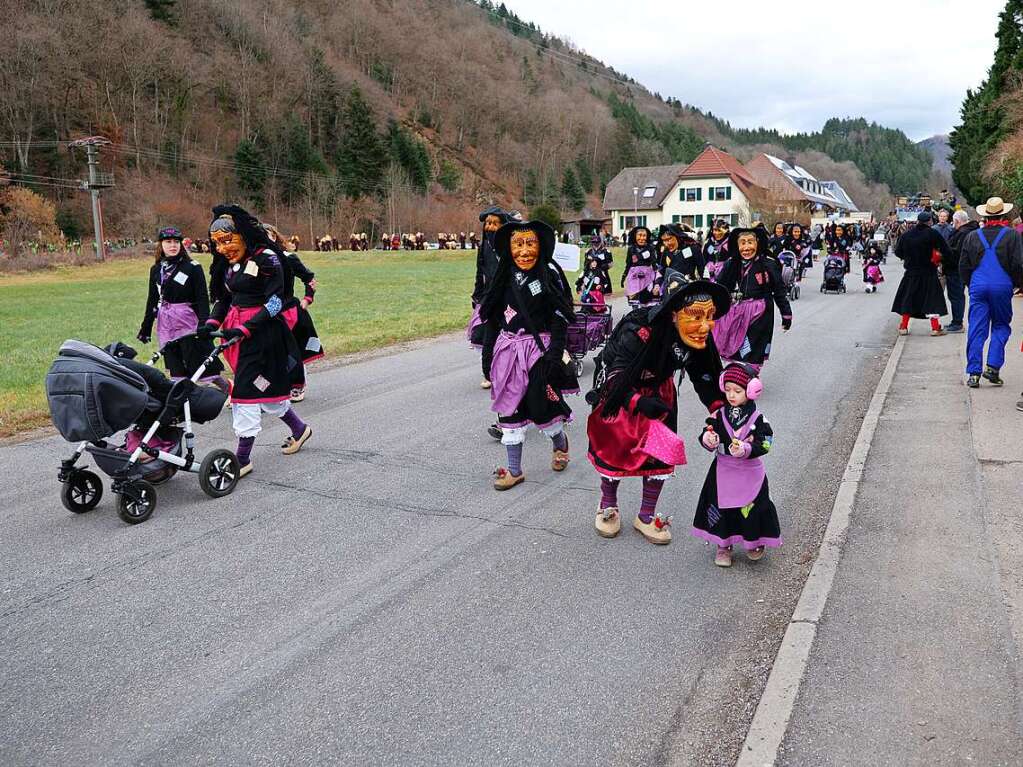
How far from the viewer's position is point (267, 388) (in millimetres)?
6715

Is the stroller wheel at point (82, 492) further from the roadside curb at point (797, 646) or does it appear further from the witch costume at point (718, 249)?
the witch costume at point (718, 249)

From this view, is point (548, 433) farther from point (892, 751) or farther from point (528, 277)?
point (892, 751)

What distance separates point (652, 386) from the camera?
16.4 feet

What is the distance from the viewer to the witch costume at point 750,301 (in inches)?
357

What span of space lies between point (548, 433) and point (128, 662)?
137 inches

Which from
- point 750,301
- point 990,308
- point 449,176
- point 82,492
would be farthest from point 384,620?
point 449,176

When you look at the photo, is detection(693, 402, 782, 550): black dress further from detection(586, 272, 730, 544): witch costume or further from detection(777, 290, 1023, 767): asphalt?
detection(777, 290, 1023, 767): asphalt

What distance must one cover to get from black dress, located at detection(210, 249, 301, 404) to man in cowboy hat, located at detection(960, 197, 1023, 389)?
7.58 meters

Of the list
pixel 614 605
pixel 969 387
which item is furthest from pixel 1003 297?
pixel 614 605

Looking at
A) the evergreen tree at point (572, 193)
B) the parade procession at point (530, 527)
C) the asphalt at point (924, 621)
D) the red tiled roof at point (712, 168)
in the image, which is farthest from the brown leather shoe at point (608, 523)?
the evergreen tree at point (572, 193)

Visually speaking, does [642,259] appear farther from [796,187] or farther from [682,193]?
[796,187]

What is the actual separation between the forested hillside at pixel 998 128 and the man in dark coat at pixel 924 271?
6.72 metres

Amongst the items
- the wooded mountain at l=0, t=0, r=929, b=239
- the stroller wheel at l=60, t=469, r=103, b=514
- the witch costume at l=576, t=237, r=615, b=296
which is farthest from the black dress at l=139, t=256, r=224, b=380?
the wooded mountain at l=0, t=0, r=929, b=239

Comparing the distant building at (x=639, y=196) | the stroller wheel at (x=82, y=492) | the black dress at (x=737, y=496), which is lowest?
the stroller wheel at (x=82, y=492)
